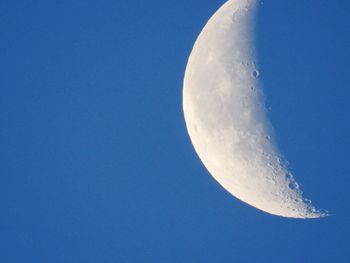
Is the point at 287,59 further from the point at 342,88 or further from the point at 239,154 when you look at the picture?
the point at 239,154

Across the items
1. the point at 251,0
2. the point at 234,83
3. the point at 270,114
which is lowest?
the point at 270,114

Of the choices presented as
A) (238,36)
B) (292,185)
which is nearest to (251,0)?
(238,36)

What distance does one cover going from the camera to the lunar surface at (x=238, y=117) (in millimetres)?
7848

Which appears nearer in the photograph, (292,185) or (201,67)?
(292,185)

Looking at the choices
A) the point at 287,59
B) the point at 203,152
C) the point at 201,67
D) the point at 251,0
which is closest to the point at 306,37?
the point at 287,59

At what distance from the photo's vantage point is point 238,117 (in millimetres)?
7922

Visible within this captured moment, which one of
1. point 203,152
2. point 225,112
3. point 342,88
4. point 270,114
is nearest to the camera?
point 342,88

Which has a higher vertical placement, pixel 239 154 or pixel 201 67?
pixel 201 67

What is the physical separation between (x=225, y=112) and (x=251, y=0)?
2.48 meters

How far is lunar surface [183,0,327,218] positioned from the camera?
309 inches

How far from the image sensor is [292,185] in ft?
26.2

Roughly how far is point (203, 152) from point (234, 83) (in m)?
2.31

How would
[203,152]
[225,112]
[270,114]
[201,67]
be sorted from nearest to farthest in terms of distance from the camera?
1. [270,114]
2. [225,112]
3. [201,67]
4. [203,152]

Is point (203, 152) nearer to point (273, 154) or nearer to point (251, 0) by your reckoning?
point (273, 154)
